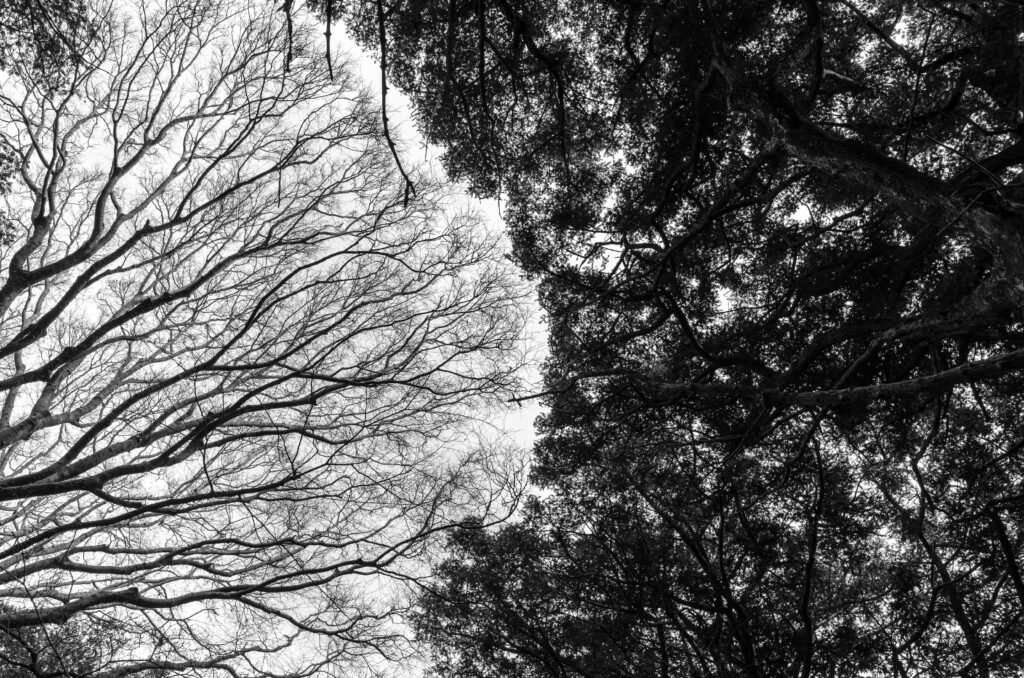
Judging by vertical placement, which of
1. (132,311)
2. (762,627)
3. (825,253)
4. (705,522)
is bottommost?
(762,627)

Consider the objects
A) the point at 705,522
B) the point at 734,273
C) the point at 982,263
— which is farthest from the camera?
the point at 734,273

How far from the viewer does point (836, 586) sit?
622cm

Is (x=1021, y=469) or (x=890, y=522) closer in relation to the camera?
(x=1021, y=469)

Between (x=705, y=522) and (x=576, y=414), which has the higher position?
(x=576, y=414)

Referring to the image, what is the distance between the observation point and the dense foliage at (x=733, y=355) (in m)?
5.02

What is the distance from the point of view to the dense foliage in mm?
5016

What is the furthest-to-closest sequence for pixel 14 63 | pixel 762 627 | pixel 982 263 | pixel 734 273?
pixel 734 273
pixel 762 627
pixel 982 263
pixel 14 63

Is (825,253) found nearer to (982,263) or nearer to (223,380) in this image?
(982,263)

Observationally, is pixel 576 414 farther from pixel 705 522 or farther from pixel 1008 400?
pixel 1008 400

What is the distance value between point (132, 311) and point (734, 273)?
5.29 meters

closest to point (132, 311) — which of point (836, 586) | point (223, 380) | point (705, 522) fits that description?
point (223, 380)

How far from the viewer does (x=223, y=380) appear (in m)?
5.36

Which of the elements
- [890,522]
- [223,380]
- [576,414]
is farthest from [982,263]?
[223,380]

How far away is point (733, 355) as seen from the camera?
479cm
